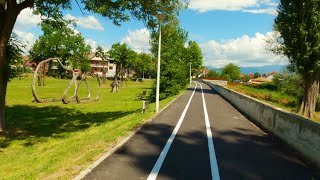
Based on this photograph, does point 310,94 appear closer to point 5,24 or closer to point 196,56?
point 5,24

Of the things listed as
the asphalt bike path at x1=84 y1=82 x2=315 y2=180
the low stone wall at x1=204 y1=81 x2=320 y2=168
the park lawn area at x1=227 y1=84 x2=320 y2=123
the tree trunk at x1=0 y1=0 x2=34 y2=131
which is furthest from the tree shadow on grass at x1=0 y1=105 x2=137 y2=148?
the park lawn area at x1=227 y1=84 x2=320 y2=123

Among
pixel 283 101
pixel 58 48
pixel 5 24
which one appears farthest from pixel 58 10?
pixel 58 48

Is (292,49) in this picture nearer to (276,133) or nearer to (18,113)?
(276,133)

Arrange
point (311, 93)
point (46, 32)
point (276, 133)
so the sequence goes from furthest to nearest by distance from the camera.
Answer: point (46, 32), point (311, 93), point (276, 133)

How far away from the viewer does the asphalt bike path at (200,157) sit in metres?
8.14

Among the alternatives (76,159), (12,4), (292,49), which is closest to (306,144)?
(76,159)

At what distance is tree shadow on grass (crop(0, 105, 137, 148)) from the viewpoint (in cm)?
1691

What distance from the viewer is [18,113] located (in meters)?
24.6

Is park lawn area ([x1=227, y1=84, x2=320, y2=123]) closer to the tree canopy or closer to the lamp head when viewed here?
the lamp head

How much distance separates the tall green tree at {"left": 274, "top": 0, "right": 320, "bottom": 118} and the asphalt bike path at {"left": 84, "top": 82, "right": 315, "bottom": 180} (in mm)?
14015

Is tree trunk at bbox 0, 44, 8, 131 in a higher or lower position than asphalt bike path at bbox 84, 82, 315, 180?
higher

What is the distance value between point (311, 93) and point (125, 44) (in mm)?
63324

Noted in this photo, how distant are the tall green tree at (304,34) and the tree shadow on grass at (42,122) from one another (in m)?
13.8

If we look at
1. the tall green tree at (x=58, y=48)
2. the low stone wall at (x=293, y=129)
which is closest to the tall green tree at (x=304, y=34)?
the low stone wall at (x=293, y=129)
